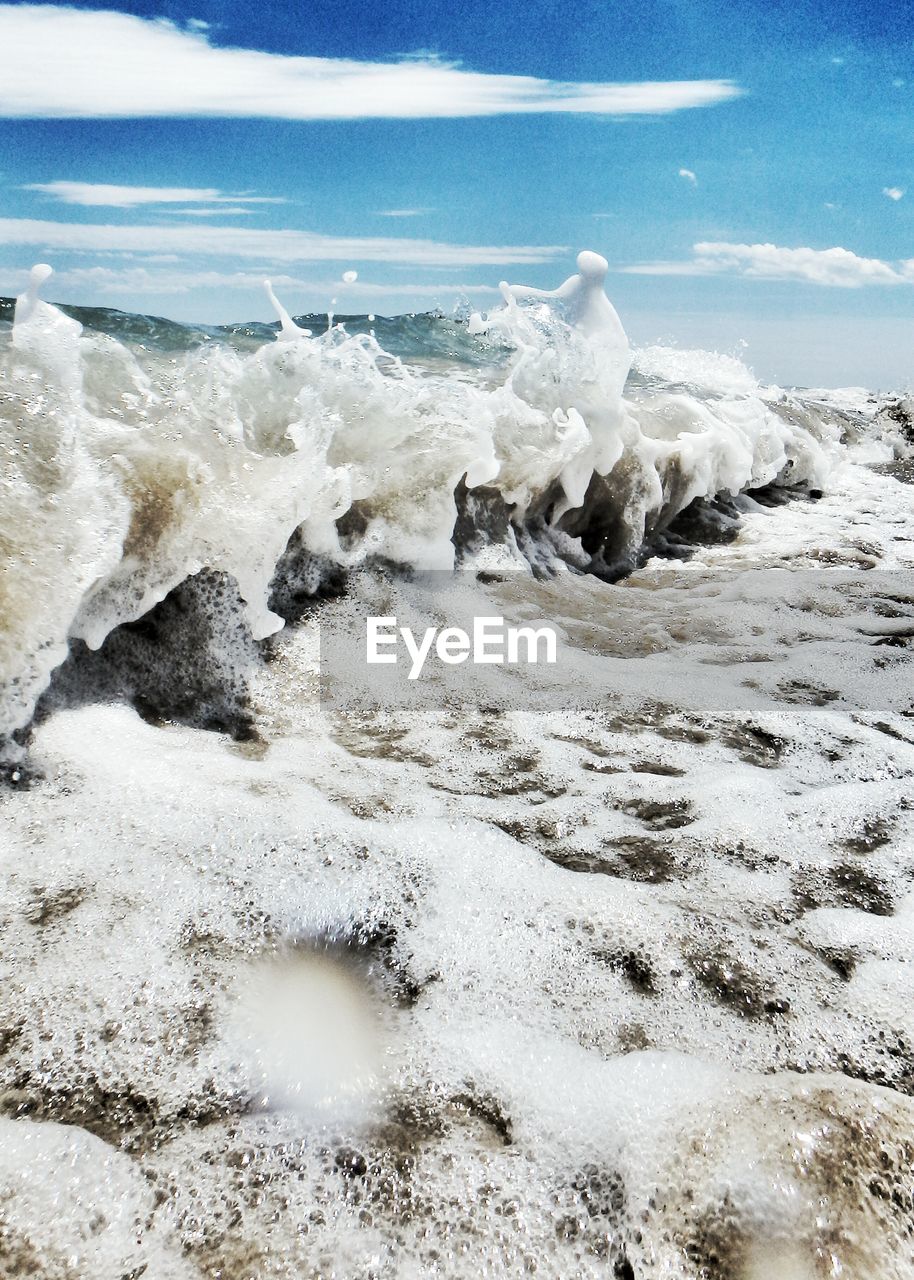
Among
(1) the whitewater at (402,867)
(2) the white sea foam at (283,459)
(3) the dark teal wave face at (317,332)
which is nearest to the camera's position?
(1) the whitewater at (402,867)

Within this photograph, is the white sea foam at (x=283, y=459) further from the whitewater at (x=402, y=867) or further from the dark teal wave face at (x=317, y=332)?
the dark teal wave face at (x=317, y=332)

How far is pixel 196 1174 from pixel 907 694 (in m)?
2.82

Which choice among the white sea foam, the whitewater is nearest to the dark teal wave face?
the white sea foam

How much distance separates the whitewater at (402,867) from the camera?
130 cm

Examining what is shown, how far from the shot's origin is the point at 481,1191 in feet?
4.35

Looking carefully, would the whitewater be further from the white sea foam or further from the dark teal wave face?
the dark teal wave face

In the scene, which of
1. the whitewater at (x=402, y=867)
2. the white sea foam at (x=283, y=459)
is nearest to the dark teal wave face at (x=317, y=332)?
the white sea foam at (x=283, y=459)

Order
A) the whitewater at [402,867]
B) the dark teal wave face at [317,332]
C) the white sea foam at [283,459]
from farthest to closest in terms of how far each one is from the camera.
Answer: the dark teal wave face at [317,332]
the white sea foam at [283,459]
the whitewater at [402,867]

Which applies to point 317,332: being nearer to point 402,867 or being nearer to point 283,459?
point 283,459

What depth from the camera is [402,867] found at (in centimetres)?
207

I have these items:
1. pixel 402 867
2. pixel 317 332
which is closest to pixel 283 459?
pixel 402 867

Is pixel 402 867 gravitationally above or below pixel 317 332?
below

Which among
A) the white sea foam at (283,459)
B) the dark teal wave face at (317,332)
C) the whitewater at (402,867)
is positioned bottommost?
the whitewater at (402,867)

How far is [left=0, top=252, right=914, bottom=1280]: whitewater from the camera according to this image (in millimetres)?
1301
